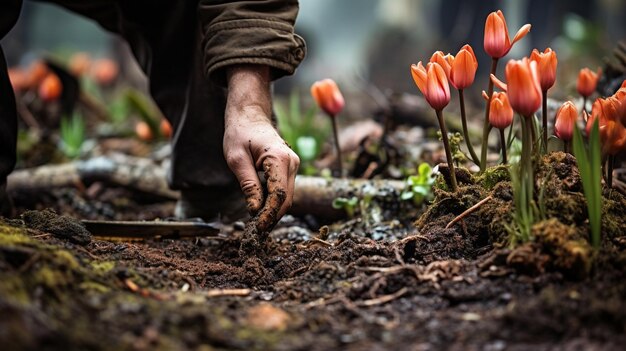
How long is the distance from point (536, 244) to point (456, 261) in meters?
0.21

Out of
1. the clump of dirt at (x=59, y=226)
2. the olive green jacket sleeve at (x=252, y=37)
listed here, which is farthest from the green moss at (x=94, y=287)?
the olive green jacket sleeve at (x=252, y=37)

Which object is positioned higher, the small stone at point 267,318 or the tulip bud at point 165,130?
the tulip bud at point 165,130

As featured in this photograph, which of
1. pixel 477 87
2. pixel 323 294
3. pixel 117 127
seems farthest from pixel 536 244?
pixel 477 87

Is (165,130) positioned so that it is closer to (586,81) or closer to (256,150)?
(256,150)

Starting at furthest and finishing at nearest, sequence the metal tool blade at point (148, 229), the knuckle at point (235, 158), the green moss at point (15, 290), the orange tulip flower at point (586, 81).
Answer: the orange tulip flower at point (586, 81) → the metal tool blade at point (148, 229) → the knuckle at point (235, 158) → the green moss at point (15, 290)

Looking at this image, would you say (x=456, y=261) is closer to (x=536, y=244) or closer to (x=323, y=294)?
(x=536, y=244)

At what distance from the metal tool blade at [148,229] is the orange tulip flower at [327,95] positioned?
868mm

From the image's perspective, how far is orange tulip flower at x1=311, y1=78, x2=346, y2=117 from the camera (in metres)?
2.97

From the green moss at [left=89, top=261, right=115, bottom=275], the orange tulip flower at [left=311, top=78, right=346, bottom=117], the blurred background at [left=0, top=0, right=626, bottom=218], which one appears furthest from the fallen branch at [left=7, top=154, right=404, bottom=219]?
the green moss at [left=89, top=261, right=115, bottom=275]

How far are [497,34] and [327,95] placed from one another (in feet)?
3.79

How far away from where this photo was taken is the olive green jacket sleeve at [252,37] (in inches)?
85.3

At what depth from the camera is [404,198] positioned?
110 inches

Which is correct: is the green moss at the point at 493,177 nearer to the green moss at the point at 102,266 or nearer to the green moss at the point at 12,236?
the green moss at the point at 102,266

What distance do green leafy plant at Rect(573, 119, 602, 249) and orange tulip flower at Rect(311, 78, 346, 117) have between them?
60.7 inches
